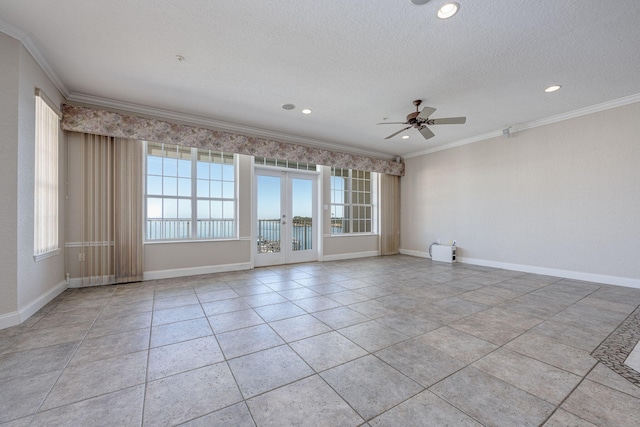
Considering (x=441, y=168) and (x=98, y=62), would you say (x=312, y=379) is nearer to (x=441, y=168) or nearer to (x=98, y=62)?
(x=98, y=62)

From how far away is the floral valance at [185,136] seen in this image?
3.80 m

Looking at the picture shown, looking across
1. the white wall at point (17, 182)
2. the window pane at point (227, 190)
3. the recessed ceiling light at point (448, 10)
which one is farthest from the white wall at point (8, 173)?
the recessed ceiling light at point (448, 10)

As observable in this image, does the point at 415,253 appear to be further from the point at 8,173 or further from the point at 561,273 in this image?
the point at 8,173

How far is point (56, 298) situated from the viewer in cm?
340

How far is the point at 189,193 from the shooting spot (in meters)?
4.84

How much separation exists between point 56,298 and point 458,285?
5.75m

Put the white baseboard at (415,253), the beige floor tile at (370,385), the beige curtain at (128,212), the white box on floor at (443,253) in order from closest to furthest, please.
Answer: the beige floor tile at (370,385) < the beige curtain at (128,212) < the white box on floor at (443,253) < the white baseboard at (415,253)

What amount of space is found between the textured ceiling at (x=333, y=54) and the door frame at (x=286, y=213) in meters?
1.52

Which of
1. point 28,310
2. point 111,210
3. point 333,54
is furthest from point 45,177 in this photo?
point 333,54

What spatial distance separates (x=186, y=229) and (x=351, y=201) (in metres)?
4.12

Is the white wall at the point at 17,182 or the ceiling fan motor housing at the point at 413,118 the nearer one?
the white wall at the point at 17,182

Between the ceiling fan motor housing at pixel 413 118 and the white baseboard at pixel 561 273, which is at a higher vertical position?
the ceiling fan motor housing at pixel 413 118

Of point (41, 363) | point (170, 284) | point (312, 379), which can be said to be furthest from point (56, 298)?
point (312, 379)

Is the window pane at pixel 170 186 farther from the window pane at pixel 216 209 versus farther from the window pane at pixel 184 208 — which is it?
the window pane at pixel 216 209
